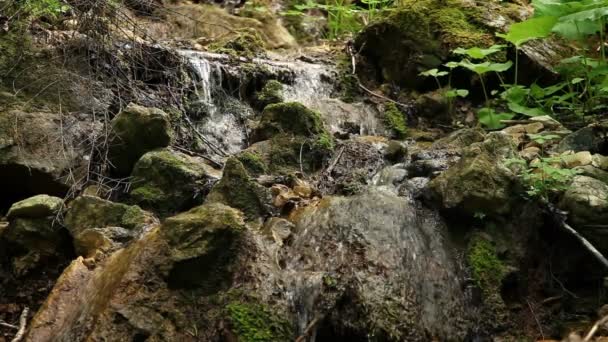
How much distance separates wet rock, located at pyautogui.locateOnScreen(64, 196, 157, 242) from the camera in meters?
3.07

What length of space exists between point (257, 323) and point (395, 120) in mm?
3372

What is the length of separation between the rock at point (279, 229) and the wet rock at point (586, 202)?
142 cm

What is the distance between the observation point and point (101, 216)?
3.09m

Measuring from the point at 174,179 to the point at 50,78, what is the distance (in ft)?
4.45

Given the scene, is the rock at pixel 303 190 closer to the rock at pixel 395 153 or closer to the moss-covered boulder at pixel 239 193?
the moss-covered boulder at pixel 239 193

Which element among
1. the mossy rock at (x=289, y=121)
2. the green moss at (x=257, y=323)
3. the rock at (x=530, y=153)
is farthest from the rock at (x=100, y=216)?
the rock at (x=530, y=153)

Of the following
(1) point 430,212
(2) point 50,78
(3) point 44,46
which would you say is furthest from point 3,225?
(1) point 430,212

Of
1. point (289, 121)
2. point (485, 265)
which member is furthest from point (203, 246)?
point (289, 121)

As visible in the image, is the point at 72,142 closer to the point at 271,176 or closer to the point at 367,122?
the point at 271,176

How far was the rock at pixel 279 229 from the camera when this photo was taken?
291 centimetres

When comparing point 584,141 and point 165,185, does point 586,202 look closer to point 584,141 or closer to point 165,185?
point 584,141

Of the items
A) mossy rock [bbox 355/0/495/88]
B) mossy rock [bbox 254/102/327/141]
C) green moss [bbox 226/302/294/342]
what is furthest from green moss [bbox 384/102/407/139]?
green moss [bbox 226/302/294/342]

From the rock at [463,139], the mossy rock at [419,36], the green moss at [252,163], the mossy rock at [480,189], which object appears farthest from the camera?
the mossy rock at [419,36]

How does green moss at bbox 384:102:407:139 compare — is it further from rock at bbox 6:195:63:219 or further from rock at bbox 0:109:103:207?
rock at bbox 6:195:63:219
